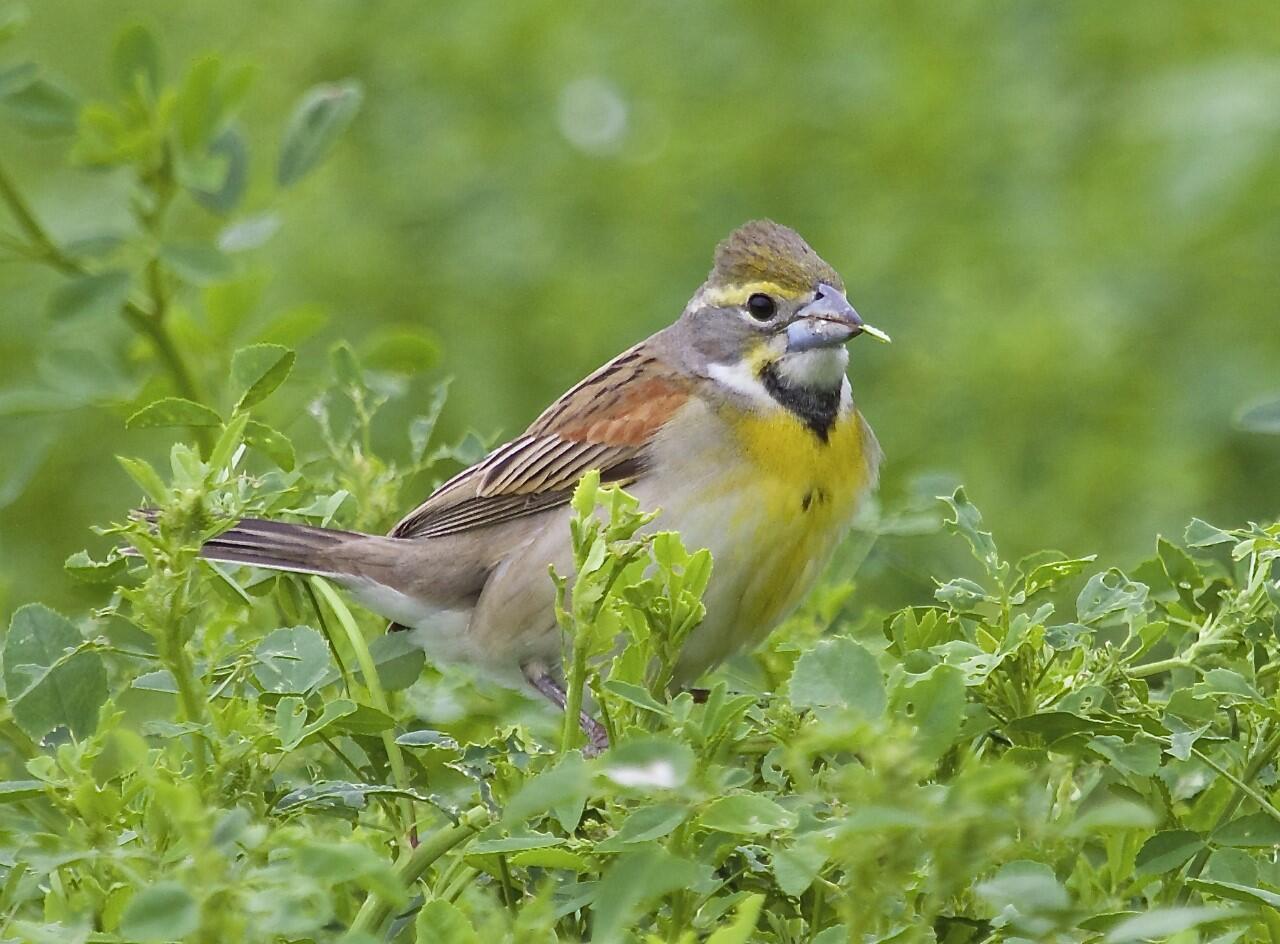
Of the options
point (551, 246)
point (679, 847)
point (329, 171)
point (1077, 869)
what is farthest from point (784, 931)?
point (329, 171)

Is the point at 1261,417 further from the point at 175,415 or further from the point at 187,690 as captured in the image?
the point at 187,690

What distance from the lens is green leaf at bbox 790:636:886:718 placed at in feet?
6.72

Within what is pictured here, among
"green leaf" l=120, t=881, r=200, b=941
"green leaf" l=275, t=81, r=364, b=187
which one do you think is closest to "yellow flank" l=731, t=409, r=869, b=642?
"green leaf" l=275, t=81, r=364, b=187

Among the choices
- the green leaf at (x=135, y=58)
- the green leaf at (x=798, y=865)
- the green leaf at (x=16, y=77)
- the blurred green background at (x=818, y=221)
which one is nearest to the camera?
the green leaf at (x=798, y=865)

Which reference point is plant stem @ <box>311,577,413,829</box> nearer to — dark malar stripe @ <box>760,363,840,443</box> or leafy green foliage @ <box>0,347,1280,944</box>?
leafy green foliage @ <box>0,347,1280,944</box>

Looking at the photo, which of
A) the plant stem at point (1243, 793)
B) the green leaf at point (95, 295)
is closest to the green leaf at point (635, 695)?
the plant stem at point (1243, 793)

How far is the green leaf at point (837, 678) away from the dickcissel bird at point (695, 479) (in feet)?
6.27

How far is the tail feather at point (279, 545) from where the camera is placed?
3.59 m

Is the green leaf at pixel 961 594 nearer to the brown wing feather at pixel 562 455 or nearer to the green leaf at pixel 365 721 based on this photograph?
the green leaf at pixel 365 721

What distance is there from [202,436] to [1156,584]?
160 centimetres

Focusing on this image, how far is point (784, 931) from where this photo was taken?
7.31 feet

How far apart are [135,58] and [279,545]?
1182 mm

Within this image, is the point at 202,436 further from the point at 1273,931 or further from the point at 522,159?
the point at 522,159

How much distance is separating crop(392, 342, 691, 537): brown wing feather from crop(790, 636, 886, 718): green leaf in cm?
236
